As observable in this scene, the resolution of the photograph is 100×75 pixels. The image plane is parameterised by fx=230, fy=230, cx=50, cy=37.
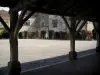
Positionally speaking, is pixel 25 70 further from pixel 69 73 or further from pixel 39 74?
pixel 69 73

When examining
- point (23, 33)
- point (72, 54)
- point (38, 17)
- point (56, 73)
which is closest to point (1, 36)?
point (23, 33)

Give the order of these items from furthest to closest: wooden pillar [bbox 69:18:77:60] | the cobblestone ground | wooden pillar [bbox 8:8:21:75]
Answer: the cobblestone ground
wooden pillar [bbox 69:18:77:60]
wooden pillar [bbox 8:8:21:75]

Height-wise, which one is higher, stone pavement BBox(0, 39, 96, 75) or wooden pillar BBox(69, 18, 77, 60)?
wooden pillar BBox(69, 18, 77, 60)

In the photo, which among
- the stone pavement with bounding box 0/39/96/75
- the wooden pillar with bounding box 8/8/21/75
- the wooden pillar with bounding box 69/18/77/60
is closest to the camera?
the wooden pillar with bounding box 8/8/21/75

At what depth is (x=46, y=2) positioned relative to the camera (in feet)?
24.5

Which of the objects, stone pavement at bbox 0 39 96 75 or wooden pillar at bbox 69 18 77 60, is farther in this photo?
wooden pillar at bbox 69 18 77 60

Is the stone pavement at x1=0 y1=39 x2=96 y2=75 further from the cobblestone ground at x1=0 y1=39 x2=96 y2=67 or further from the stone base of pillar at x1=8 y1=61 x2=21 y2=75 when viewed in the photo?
the stone base of pillar at x1=8 y1=61 x2=21 y2=75

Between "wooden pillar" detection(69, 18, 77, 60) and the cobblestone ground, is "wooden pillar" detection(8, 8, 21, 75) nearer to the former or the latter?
the cobblestone ground

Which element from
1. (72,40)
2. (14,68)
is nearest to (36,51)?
(72,40)

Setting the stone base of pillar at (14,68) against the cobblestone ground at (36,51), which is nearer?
the stone base of pillar at (14,68)

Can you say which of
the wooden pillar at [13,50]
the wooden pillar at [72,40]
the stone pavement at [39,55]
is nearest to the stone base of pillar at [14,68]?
the wooden pillar at [13,50]

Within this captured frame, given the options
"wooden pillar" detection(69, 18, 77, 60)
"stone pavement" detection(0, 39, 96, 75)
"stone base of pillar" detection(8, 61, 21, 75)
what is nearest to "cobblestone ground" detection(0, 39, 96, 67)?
"stone pavement" detection(0, 39, 96, 75)

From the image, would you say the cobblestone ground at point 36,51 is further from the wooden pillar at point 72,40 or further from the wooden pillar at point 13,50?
the wooden pillar at point 13,50

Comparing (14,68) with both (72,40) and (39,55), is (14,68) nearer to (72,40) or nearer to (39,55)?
(72,40)
